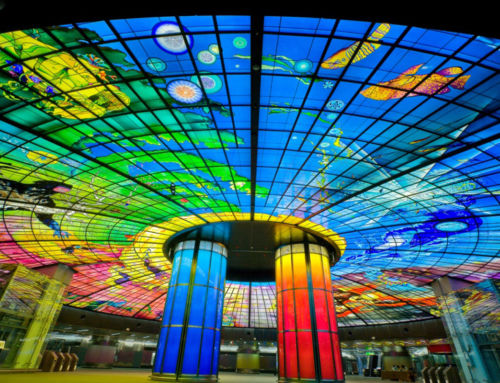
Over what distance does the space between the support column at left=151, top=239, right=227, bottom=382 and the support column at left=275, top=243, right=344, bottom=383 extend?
6596mm

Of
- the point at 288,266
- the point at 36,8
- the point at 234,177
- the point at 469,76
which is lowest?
the point at 36,8

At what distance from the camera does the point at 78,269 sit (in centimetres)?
3919

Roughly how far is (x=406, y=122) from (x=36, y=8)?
54.1 ft

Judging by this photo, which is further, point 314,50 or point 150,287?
point 150,287

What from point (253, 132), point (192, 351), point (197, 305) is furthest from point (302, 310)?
point (253, 132)

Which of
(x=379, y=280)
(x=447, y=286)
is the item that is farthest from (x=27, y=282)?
(x=447, y=286)

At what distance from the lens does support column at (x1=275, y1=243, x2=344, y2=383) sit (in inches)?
950

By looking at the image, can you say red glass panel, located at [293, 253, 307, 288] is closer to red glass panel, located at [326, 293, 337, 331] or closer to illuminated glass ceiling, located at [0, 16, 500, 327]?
red glass panel, located at [326, 293, 337, 331]

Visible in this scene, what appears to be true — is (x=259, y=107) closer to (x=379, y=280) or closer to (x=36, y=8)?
(x=36, y=8)

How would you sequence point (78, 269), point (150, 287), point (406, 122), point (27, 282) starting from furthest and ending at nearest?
point (150, 287) < point (78, 269) < point (27, 282) < point (406, 122)

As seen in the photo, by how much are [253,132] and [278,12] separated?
36.7 ft

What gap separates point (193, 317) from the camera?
26.1m

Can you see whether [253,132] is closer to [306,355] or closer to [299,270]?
[299,270]

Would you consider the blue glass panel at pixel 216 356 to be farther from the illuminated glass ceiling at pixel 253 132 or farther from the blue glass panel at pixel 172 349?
the illuminated glass ceiling at pixel 253 132
